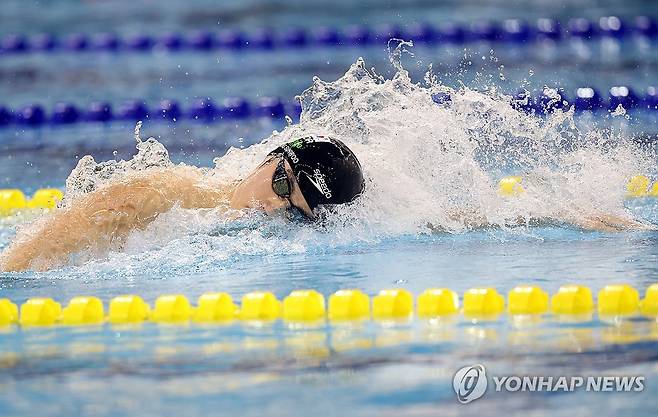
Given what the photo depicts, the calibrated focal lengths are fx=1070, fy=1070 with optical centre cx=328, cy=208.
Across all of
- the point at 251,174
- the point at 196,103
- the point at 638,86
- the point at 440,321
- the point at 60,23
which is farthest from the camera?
the point at 60,23

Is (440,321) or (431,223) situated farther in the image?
(431,223)

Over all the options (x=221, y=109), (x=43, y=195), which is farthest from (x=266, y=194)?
(x=221, y=109)

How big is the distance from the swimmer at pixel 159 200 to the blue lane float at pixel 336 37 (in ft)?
13.9

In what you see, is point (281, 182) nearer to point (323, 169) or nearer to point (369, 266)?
point (323, 169)

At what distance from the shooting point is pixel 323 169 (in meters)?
3.77

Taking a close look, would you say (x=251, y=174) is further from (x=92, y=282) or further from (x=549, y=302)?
(x=549, y=302)

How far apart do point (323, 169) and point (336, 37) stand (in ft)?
14.6

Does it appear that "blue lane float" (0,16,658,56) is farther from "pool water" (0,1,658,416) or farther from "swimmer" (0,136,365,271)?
"swimmer" (0,136,365,271)

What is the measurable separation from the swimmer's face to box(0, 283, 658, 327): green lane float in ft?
2.10

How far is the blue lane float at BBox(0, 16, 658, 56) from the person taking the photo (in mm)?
7953

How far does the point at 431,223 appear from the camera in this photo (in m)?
4.40

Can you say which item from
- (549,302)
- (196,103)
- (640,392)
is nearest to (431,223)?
(549,302)

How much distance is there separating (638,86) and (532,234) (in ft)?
12.0

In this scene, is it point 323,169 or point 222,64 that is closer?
point 323,169
